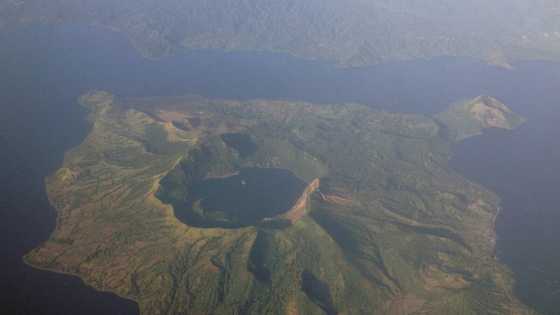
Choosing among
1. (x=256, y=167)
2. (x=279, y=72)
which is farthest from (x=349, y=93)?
(x=256, y=167)

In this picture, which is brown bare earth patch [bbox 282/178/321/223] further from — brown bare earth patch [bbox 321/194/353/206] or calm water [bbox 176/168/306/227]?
brown bare earth patch [bbox 321/194/353/206]

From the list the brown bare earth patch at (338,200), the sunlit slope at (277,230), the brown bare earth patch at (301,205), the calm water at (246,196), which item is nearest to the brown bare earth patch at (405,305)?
the sunlit slope at (277,230)

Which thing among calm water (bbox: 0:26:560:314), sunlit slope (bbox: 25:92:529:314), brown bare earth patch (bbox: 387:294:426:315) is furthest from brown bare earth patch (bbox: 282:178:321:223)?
calm water (bbox: 0:26:560:314)

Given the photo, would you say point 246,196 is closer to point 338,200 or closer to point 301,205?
point 301,205

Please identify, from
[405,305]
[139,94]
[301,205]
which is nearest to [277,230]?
[301,205]

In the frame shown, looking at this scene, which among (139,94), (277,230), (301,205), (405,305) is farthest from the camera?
(139,94)
